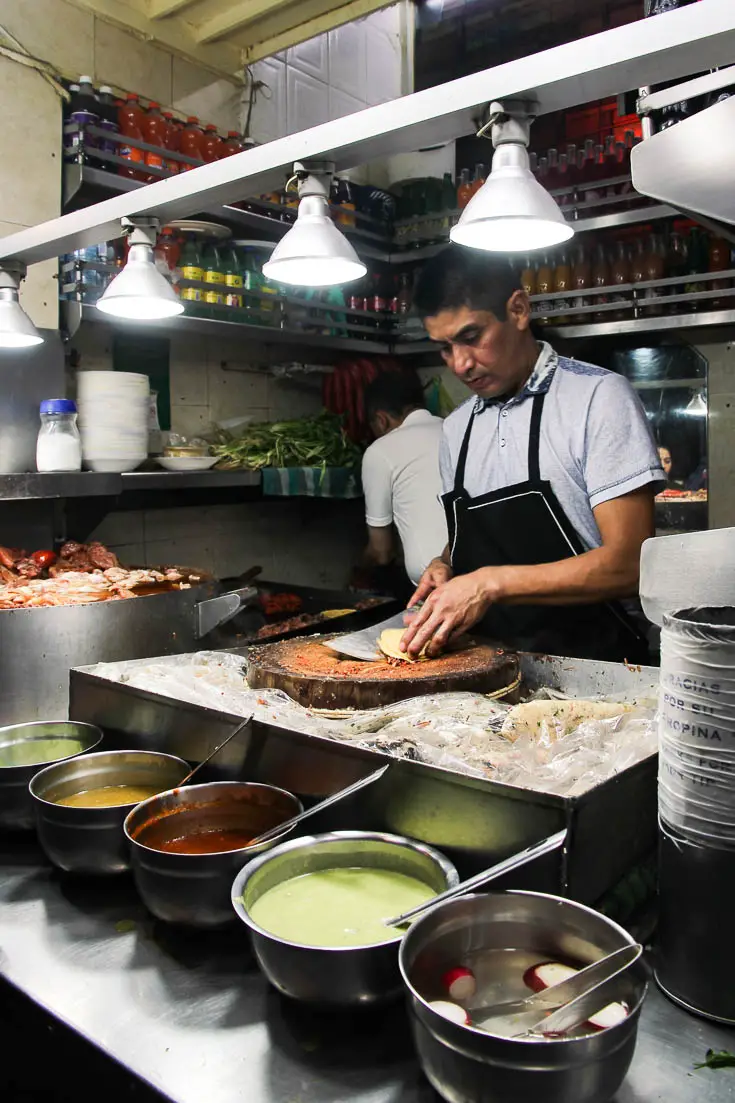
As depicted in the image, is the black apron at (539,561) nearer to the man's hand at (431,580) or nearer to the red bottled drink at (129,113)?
the man's hand at (431,580)

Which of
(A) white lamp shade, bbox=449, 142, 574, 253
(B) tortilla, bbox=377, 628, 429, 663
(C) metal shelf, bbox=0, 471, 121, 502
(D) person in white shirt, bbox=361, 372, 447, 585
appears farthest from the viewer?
(D) person in white shirt, bbox=361, 372, 447, 585

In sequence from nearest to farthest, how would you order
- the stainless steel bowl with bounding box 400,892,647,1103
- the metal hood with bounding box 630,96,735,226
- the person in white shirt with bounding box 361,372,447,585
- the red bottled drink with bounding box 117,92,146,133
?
the stainless steel bowl with bounding box 400,892,647,1103 → the metal hood with bounding box 630,96,735,226 → the red bottled drink with bounding box 117,92,146,133 → the person in white shirt with bounding box 361,372,447,585

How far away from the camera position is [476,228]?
4.84 feet

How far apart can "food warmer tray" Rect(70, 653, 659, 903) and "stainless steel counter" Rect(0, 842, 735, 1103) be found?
0.20 meters

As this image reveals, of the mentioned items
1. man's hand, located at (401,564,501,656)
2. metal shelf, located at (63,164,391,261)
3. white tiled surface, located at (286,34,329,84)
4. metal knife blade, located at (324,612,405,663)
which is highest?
white tiled surface, located at (286,34,329,84)

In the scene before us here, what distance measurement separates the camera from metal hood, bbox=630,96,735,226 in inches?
43.4

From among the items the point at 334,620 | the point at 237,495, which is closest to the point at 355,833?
the point at 334,620

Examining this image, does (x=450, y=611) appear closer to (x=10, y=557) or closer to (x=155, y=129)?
(x=10, y=557)

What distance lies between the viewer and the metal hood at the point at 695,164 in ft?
3.62

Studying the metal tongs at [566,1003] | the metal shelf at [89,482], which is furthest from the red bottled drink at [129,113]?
the metal tongs at [566,1003]

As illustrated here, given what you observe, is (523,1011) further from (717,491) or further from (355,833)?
(717,491)

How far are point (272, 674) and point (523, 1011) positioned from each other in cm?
98

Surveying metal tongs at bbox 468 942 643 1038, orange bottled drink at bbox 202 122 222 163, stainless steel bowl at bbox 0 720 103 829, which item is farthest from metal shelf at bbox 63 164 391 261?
metal tongs at bbox 468 942 643 1038

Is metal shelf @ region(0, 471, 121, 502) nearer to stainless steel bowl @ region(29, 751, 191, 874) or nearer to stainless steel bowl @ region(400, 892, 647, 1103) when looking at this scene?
stainless steel bowl @ region(29, 751, 191, 874)
